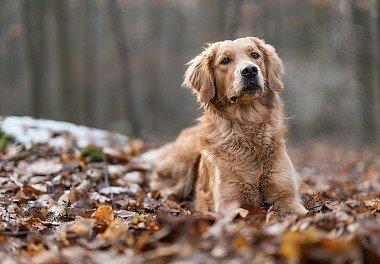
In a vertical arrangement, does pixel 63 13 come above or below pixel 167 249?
above

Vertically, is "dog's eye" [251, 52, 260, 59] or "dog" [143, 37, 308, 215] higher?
"dog's eye" [251, 52, 260, 59]

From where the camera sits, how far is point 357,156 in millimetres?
13148

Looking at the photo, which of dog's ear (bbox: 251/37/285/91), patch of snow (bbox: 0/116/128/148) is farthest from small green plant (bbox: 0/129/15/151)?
dog's ear (bbox: 251/37/285/91)

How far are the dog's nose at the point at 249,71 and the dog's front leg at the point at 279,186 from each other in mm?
847

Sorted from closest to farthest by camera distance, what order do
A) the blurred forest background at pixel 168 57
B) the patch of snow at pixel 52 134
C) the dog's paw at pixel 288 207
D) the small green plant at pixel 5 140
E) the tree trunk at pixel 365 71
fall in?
1. the dog's paw at pixel 288 207
2. the small green plant at pixel 5 140
3. the patch of snow at pixel 52 134
4. the tree trunk at pixel 365 71
5. the blurred forest background at pixel 168 57

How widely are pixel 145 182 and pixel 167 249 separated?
4.67m

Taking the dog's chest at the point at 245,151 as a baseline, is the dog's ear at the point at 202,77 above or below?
above

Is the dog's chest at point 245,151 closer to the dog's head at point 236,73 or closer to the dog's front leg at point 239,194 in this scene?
the dog's front leg at point 239,194

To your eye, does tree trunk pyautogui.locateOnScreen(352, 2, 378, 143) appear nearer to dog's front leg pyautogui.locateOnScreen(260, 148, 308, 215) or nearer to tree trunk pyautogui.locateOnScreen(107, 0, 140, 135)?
tree trunk pyautogui.locateOnScreen(107, 0, 140, 135)

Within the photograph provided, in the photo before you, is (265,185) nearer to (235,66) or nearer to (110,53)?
(235,66)

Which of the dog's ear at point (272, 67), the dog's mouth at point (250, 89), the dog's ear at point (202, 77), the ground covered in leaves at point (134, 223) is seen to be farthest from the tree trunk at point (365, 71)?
the dog's mouth at point (250, 89)

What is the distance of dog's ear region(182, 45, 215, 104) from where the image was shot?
18.7 ft

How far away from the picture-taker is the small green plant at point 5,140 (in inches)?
315

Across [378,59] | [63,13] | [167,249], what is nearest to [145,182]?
[167,249]
